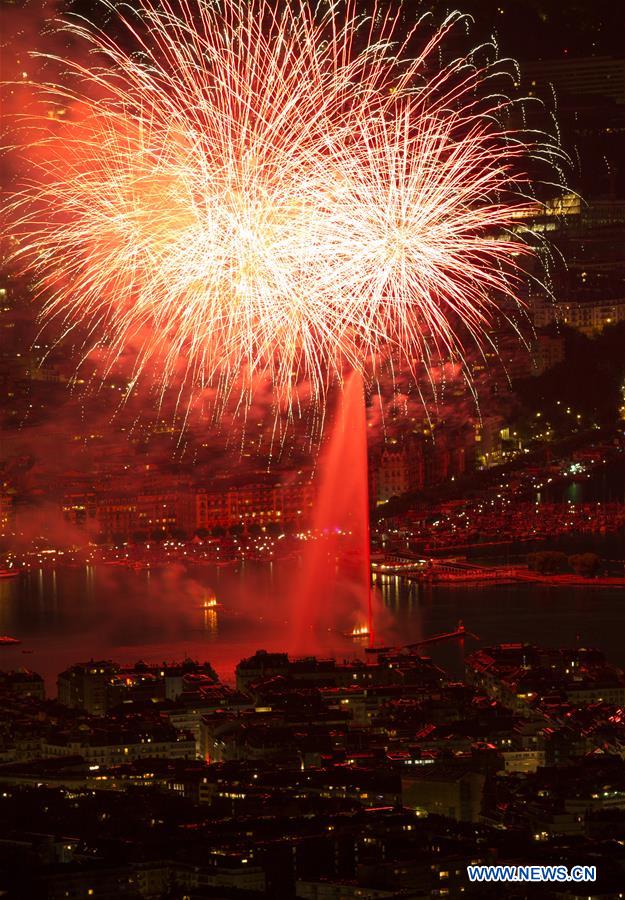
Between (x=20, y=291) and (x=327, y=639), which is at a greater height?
(x=20, y=291)

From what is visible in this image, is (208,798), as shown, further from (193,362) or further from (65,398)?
(65,398)

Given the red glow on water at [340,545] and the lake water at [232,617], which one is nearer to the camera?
the lake water at [232,617]

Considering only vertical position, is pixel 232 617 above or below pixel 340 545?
below

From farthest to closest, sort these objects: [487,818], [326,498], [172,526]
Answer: [172,526]
[326,498]
[487,818]

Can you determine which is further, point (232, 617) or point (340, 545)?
point (340, 545)

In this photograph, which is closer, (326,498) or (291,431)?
(326,498)

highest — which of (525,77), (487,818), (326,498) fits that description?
(525,77)

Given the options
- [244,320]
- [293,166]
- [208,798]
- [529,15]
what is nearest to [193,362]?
[529,15]

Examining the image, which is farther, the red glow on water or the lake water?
the red glow on water
